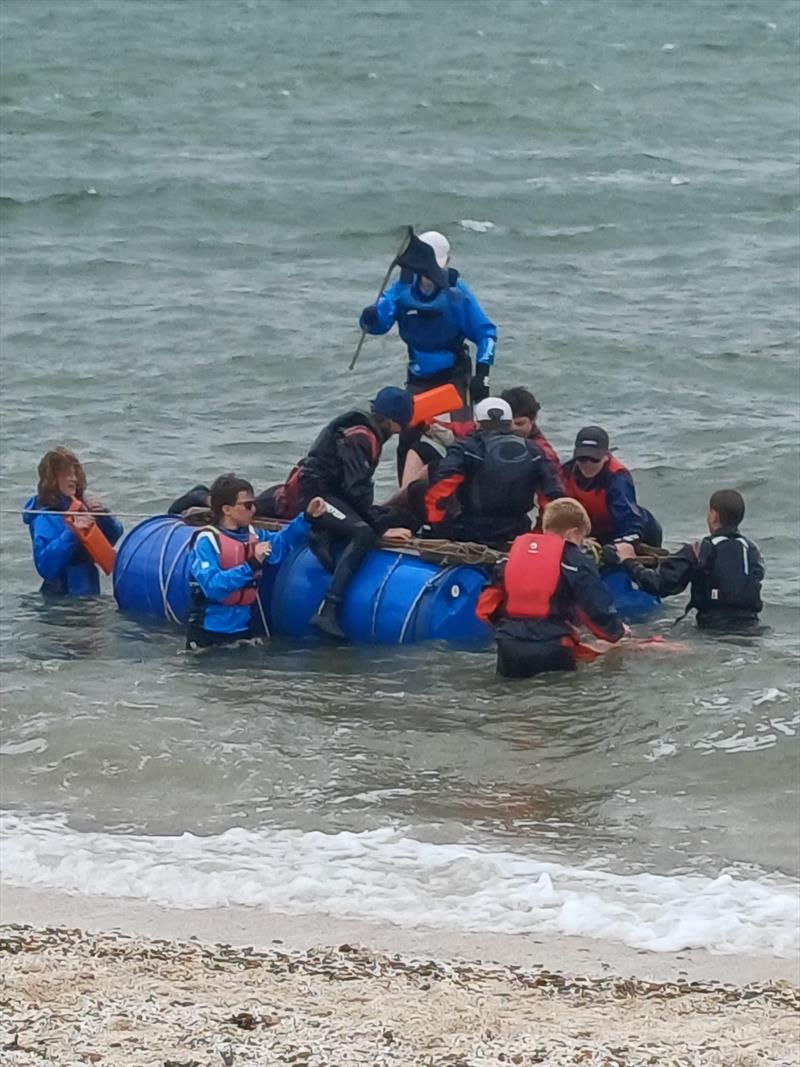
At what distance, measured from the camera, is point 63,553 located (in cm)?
1048

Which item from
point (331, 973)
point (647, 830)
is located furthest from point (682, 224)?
point (331, 973)

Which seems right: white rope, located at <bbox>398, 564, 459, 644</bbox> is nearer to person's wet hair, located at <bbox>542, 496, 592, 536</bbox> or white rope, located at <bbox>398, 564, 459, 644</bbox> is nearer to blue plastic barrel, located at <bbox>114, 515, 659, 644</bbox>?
blue plastic barrel, located at <bbox>114, 515, 659, 644</bbox>

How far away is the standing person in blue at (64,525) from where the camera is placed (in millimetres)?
10125

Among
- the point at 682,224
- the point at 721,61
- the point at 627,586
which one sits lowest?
the point at 627,586

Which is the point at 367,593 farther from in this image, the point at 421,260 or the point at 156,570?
the point at 421,260

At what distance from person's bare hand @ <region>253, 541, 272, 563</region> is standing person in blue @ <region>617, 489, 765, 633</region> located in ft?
6.04

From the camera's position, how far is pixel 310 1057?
4699 millimetres

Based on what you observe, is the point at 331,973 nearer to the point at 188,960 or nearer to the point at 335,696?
the point at 188,960

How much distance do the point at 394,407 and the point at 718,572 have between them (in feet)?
6.32

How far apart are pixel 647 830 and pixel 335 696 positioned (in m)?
2.39

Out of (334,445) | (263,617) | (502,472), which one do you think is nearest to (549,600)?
(502,472)

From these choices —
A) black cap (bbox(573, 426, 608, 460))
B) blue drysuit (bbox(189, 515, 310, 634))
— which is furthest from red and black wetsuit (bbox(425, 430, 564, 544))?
blue drysuit (bbox(189, 515, 310, 634))

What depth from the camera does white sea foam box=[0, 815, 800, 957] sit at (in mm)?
6266

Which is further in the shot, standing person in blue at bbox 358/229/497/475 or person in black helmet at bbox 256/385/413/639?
standing person in blue at bbox 358/229/497/475
